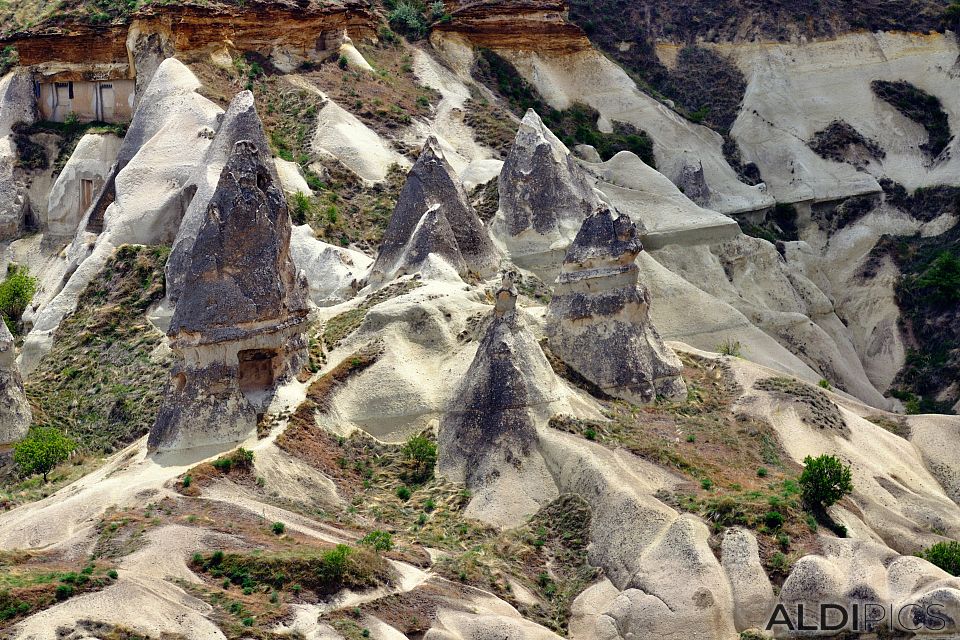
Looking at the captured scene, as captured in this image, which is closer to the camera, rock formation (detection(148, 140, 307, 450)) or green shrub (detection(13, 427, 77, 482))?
rock formation (detection(148, 140, 307, 450))

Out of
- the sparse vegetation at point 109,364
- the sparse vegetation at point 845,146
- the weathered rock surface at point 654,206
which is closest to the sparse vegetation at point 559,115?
the weathered rock surface at point 654,206

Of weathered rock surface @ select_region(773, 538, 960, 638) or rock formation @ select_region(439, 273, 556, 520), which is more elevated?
rock formation @ select_region(439, 273, 556, 520)

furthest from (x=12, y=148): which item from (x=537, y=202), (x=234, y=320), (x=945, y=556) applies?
(x=945, y=556)

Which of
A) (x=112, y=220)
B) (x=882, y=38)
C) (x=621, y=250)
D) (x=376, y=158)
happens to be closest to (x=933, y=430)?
(x=621, y=250)

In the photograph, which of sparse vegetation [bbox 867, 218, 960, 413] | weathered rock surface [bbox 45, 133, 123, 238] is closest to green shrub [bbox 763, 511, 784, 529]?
sparse vegetation [bbox 867, 218, 960, 413]

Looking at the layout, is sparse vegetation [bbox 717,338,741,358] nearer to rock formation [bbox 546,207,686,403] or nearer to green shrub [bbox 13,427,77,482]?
rock formation [bbox 546,207,686,403]

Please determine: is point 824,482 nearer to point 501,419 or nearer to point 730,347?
point 501,419

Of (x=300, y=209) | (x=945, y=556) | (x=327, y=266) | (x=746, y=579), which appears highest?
(x=300, y=209)
